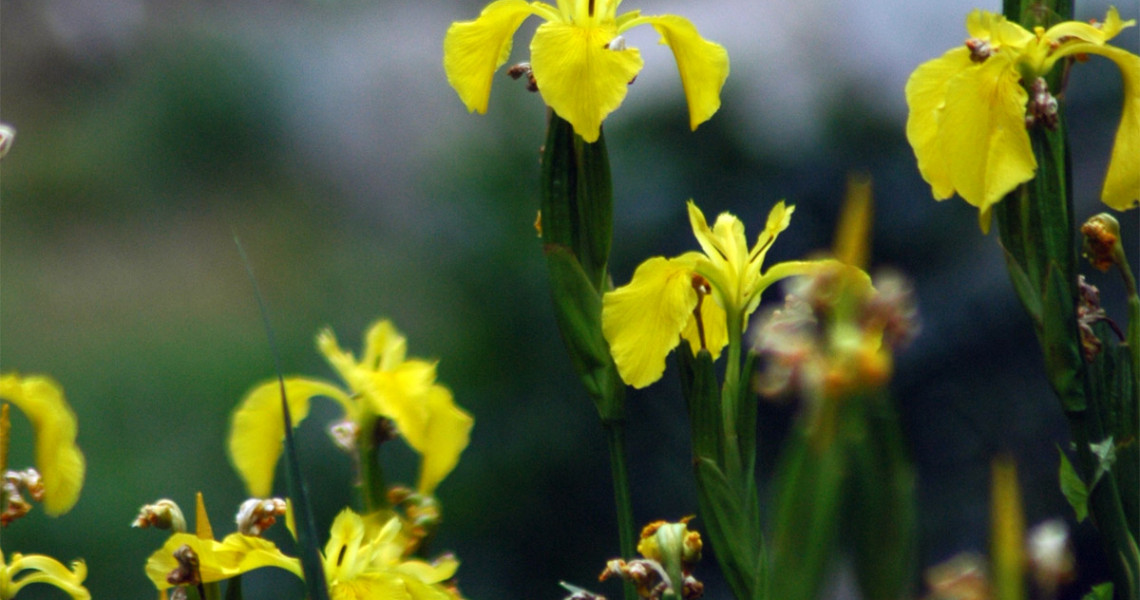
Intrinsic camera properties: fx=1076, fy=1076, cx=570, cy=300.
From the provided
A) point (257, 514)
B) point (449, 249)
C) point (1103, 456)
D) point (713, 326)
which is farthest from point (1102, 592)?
point (449, 249)

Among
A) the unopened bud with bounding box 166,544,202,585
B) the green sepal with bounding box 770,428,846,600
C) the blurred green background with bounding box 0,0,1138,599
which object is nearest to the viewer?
the green sepal with bounding box 770,428,846,600

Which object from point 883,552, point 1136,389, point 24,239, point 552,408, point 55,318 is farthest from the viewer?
point 24,239

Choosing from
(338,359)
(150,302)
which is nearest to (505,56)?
(338,359)

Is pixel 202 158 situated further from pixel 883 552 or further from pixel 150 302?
pixel 883 552

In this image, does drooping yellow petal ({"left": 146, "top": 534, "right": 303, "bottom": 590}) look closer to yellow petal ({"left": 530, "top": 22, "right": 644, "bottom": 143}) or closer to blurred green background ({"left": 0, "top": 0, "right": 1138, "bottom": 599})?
yellow petal ({"left": 530, "top": 22, "right": 644, "bottom": 143})

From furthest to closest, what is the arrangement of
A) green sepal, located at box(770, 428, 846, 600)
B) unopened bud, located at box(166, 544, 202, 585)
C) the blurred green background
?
the blurred green background
unopened bud, located at box(166, 544, 202, 585)
green sepal, located at box(770, 428, 846, 600)

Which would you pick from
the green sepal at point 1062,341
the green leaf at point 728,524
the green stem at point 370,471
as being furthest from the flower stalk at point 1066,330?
the green stem at point 370,471

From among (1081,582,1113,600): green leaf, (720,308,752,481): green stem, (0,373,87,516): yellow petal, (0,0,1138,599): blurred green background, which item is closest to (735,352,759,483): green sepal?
(720,308,752,481): green stem
